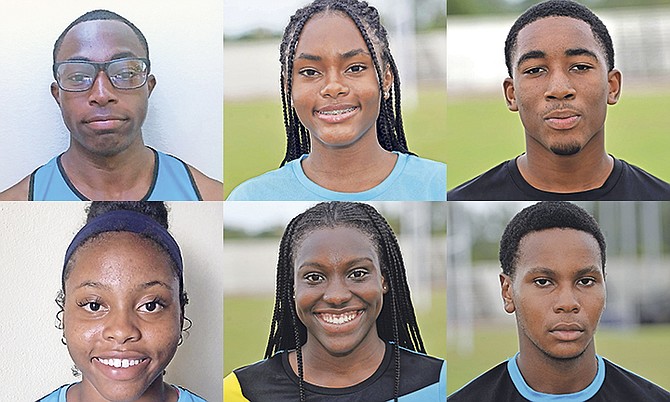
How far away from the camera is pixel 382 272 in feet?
6.99

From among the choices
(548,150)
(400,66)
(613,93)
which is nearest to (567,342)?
(548,150)

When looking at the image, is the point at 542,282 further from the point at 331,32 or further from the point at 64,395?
the point at 64,395

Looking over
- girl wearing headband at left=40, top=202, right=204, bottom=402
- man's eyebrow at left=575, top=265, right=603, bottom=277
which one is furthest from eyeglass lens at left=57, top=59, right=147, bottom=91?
man's eyebrow at left=575, top=265, right=603, bottom=277

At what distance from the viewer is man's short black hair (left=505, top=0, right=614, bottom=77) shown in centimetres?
209

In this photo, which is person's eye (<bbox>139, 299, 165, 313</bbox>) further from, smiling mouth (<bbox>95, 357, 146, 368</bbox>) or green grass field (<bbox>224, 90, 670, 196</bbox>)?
green grass field (<bbox>224, 90, 670, 196</bbox>)

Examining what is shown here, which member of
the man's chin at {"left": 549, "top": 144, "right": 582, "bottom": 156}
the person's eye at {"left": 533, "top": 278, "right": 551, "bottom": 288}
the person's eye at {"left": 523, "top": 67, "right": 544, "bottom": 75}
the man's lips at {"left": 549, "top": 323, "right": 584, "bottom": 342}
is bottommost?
the man's lips at {"left": 549, "top": 323, "right": 584, "bottom": 342}

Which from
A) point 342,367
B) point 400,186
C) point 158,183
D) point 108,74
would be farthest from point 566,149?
point 108,74

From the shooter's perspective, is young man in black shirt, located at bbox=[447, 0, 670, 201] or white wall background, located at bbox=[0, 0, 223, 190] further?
white wall background, located at bbox=[0, 0, 223, 190]

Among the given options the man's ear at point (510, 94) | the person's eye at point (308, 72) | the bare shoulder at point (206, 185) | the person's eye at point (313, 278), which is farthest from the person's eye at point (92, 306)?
the man's ear at point (510, 94)

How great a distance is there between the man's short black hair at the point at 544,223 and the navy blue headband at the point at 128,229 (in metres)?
0.75

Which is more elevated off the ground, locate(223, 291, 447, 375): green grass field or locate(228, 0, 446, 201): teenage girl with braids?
locate(228, 0, 446, 201): teenage girl with braids

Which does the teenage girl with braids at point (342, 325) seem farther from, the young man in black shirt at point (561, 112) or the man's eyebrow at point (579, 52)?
the man's eyebrow at point (579, 52)

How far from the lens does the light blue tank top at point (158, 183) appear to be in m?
2.16

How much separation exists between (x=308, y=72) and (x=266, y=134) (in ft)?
0.58
